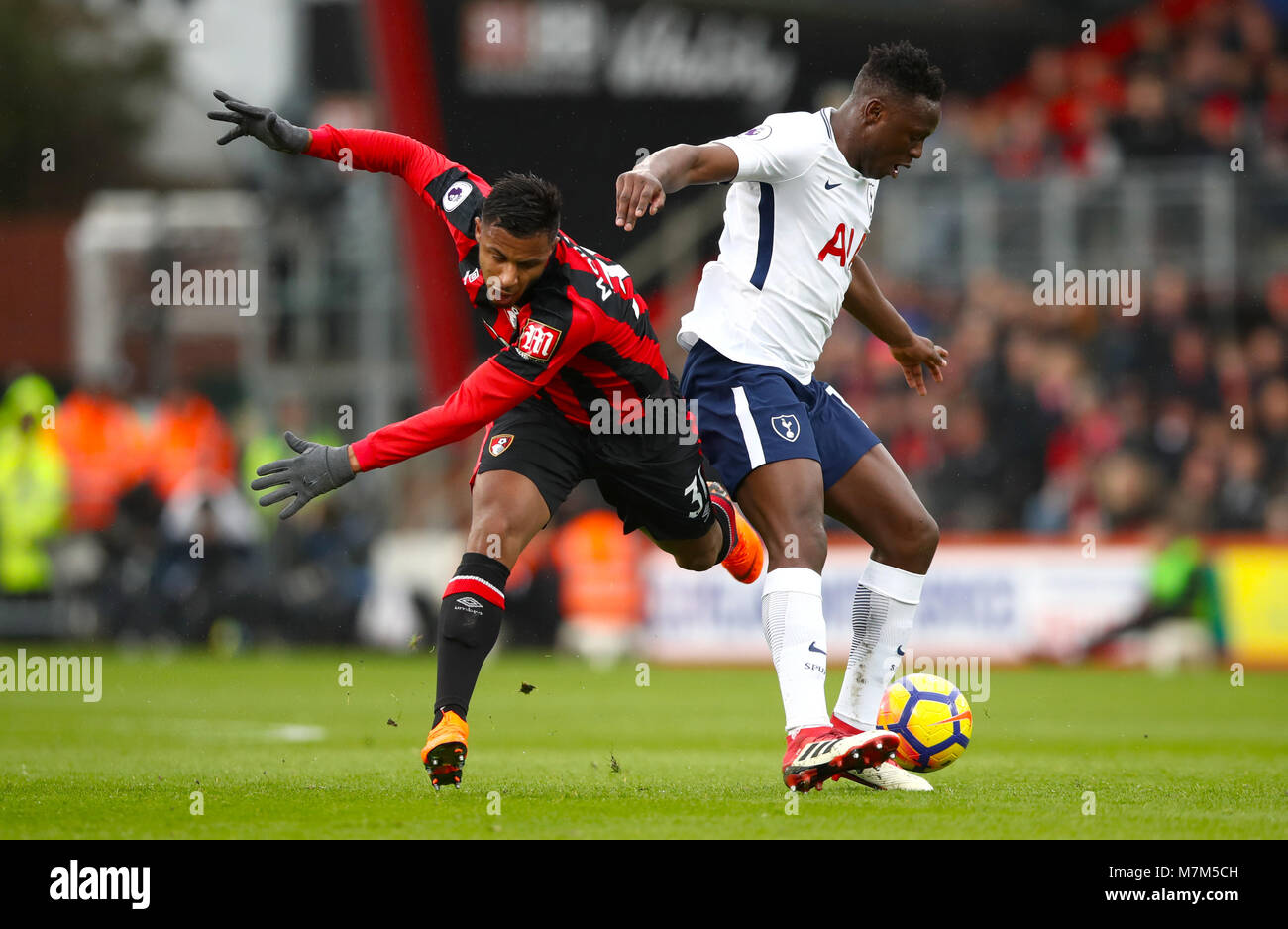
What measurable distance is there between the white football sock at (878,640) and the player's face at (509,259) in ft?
5.60

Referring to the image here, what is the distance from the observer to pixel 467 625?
5.81m

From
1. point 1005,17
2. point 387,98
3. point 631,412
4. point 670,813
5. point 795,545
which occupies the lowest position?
point 670,813

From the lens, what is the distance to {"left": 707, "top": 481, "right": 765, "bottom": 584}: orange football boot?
7.15m

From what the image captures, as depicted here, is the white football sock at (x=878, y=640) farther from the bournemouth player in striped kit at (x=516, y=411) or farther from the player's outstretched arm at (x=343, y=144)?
the player's outstretched arm at (x=343, y=144)

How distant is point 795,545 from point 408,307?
1407cm

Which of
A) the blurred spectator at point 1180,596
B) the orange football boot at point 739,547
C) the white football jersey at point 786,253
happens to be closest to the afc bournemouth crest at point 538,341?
the white football jersey at point 786,253

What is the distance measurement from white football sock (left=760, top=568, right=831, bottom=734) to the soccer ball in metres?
0.68

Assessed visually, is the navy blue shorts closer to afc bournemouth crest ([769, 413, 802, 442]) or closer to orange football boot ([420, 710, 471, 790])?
afc bournemouth crest ([769, 413, 802, 442])

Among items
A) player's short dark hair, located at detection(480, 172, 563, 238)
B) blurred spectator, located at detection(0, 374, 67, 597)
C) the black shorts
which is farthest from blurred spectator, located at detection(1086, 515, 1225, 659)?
player's short dark hair, located at detection(480, 172, 563, 238)

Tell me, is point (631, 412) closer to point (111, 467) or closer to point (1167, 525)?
point (1167, 525)

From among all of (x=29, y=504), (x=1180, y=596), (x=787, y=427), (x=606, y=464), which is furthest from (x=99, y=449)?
(x=787, y=427)

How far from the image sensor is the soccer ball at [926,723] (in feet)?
20.4

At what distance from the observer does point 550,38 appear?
2009 centimetres

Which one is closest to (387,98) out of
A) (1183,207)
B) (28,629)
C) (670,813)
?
(28,629)
